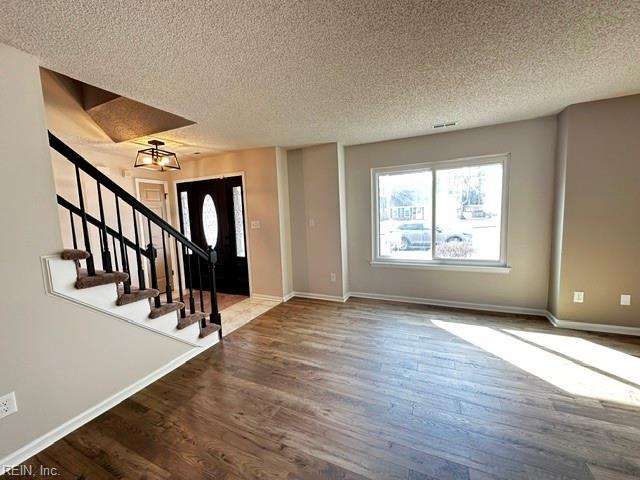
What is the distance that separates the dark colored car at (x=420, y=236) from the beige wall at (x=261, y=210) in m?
1.93

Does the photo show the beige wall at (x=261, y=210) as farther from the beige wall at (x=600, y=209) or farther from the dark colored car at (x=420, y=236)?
the beige wall at (x=600, y=209)

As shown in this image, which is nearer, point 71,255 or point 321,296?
point 71,255

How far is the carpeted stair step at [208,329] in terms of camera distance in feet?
9.23

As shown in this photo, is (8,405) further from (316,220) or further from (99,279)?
(316,220)

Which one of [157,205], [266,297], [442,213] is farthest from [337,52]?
[157,205]

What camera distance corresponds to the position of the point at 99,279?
6.26 ft

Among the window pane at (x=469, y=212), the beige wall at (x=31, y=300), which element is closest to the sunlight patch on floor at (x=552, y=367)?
the window pane at (x=469, y=212)

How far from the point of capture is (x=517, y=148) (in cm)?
325

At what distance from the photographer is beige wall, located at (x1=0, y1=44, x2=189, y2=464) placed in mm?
1518

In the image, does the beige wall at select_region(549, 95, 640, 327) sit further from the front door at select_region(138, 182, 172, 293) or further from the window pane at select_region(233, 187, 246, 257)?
the front door at select_region(138, 182, 172, 293)

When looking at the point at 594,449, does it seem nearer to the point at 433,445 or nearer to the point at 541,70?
the point at 433,445

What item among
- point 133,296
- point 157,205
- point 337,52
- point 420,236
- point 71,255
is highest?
point 337,52

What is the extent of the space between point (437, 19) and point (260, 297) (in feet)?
13.2

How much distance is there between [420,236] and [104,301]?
371cm
